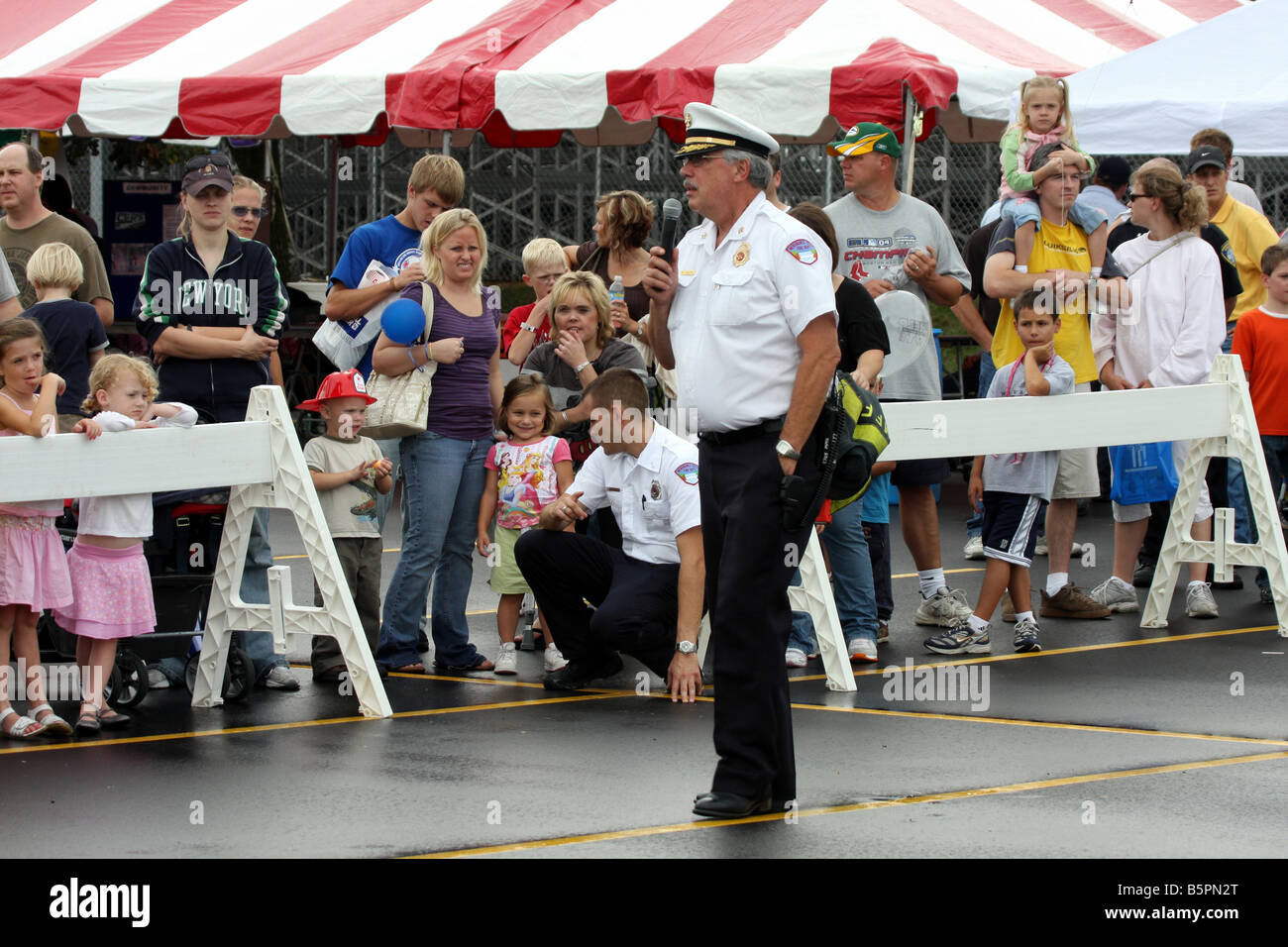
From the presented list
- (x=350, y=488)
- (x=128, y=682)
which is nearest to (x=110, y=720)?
(x=128, y=682)

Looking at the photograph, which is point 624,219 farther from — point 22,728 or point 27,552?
point 22,728

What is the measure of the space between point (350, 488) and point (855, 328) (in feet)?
7.28

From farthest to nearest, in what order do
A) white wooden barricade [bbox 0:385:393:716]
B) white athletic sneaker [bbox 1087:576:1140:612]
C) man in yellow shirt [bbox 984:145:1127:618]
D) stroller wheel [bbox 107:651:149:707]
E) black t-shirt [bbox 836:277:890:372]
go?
white athletic sneaker [bbox 1087:576:1140:612], man in yellow shirt [bbox 984:145:1127:618], black t-shirt [bbox 836:277:890:372], stroller wheel [bbox 107:651:149:707], white wooden barricade [bbox 0:385:393:716]

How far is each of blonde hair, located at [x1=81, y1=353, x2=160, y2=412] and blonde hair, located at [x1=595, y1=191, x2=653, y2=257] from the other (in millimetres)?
2585

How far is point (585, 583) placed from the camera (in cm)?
723

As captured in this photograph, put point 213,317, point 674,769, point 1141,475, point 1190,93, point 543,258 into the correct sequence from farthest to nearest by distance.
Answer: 1. point 1190,93
2. point 543,258
3. point 1141,475
4. point 213,317
5. point 674,769

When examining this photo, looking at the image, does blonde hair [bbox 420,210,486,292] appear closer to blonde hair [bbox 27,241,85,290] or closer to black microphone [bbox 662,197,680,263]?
blonde hair [bbox 27,241,85,290]

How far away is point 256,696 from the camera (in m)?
7.16

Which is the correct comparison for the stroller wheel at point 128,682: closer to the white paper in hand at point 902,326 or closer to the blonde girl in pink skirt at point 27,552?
the blonde girl in pink skirt at point 27,552

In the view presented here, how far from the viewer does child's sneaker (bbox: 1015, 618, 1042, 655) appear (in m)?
7.89

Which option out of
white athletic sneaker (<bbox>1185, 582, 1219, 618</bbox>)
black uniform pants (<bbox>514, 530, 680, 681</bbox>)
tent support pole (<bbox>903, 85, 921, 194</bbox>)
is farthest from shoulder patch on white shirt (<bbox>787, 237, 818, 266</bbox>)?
tent support pole (<bbox>903, 85, 921, 194</bbox>)

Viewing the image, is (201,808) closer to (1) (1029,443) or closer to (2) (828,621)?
(2) (828,621)

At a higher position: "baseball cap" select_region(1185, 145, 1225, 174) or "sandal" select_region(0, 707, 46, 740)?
"baseball cap" select_region(1185, 145, 1225, 174)

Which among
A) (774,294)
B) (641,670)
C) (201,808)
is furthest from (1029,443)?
(201,808)
